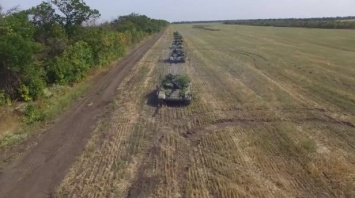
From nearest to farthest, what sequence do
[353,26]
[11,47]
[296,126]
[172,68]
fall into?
1. [296,126]
2. [11,47]
3. [172,68]
4. [353,26]

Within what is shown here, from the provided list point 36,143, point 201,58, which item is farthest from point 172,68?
point 36,143

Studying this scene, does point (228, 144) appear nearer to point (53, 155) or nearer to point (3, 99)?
point (53, 155)

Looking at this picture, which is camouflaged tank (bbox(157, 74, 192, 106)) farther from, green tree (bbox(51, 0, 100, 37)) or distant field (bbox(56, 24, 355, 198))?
green tree (bbox(51, 0, 100, 37))

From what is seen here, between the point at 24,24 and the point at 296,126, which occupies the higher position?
the point at 24,24

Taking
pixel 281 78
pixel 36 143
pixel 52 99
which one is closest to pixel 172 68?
pixel 281 78

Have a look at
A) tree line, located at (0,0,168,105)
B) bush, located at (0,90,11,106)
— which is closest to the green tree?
tree line, located at (0,0,168,105)

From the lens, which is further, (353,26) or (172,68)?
(353,26)

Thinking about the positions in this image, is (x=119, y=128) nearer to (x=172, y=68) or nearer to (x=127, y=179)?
(x=127, y=179)

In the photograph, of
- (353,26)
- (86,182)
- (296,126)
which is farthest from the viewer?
(353,26)
